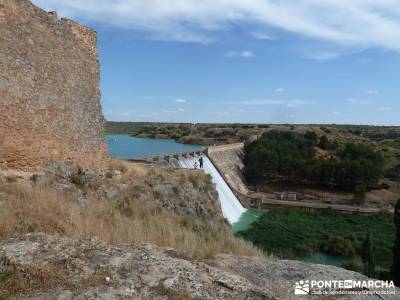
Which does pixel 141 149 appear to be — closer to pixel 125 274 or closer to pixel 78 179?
pixel 78 179

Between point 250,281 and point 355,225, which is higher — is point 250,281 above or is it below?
above

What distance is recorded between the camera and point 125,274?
432 centimetres

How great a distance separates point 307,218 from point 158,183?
24452mm

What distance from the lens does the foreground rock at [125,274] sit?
4.04 metres

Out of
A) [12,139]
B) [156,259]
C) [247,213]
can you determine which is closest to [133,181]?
[12,139]

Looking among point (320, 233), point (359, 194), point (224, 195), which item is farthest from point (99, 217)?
point (359, 194)

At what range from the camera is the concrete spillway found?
111ft

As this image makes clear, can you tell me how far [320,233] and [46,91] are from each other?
25.9m

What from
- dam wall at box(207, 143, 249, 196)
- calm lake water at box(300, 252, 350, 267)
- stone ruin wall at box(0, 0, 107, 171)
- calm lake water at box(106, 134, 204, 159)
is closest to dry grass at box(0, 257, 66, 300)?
stone ruin wall at box(0, 0, 107, 171)

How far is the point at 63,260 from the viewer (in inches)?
179

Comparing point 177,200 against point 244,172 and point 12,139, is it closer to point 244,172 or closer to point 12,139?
point 12,139

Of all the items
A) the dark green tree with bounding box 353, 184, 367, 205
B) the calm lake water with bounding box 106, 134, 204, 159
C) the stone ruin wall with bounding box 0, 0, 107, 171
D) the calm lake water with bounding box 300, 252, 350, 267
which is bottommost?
the calm lake water with bounding box 300, 252, 350, 267

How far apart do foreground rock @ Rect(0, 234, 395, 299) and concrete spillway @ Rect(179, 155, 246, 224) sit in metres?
27.5
